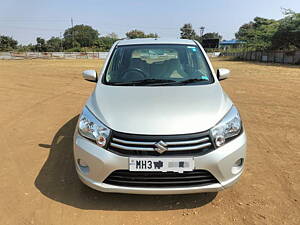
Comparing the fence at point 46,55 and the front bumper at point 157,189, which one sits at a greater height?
the fence at point 46,55

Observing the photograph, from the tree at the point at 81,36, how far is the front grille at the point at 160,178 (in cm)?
8281

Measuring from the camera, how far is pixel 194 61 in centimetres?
372

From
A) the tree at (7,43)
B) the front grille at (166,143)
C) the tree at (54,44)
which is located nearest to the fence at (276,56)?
the front grille at (166,143)

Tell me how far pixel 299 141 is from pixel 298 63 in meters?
25.4

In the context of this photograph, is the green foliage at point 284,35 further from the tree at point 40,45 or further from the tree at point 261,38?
the tree at point 40,45

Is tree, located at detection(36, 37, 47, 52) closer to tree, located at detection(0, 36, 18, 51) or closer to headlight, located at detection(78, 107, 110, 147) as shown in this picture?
tree, located at detection(0, 36, 18, 51)

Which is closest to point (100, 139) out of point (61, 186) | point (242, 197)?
point (61, 186)

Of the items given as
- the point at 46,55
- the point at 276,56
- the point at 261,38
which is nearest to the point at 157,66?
the point at 276,56

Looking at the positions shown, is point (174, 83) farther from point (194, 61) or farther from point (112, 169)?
point (112, 169)

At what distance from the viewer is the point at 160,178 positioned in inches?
91.8

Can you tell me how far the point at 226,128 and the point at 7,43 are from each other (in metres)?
78.3

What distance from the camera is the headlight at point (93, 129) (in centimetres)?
238

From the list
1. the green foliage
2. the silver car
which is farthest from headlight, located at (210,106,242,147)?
the green foliage

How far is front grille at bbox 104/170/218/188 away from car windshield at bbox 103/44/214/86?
4.14ft
